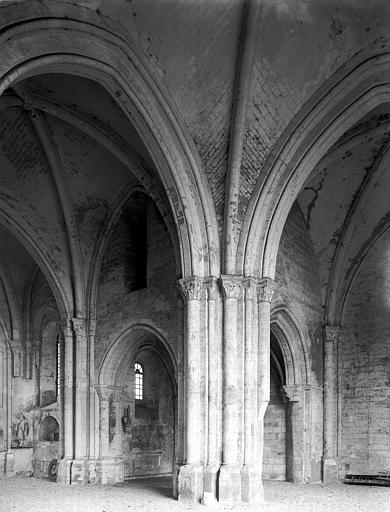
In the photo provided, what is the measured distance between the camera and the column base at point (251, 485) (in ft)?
39.2

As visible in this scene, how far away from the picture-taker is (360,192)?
16.7 meters

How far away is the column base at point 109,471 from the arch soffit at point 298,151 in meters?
6.84

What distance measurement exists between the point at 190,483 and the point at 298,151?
250 inches

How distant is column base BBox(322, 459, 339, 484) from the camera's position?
16672 mm

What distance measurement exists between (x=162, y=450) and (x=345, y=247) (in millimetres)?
8051

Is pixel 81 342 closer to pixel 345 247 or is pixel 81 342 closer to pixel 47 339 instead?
pixel 47 339

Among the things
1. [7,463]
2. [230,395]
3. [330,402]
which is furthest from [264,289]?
[7,463]

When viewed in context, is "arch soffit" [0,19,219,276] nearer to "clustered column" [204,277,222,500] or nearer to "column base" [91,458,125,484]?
"clustered column" [204,277,222,500]

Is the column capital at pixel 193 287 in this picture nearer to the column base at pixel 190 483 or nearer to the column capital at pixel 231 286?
the column capital at pixel 231 286

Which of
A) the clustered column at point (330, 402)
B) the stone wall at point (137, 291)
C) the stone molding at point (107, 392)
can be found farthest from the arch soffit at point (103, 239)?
the clustered column at point (330, 402)

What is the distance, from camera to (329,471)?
16.8 meters

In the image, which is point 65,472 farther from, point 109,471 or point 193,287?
point 193,287

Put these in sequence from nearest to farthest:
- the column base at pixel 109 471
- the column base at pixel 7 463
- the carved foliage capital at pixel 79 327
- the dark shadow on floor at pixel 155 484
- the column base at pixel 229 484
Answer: the column base at pixel 229 484, the dark shadow on floor at pixel 155 484, the column base at pixel 109 471, the carved foliage capital at pixel 79 327, the column base at pixel 7 463

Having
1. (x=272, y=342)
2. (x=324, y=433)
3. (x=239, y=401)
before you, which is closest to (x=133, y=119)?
(x=239, y=401)
